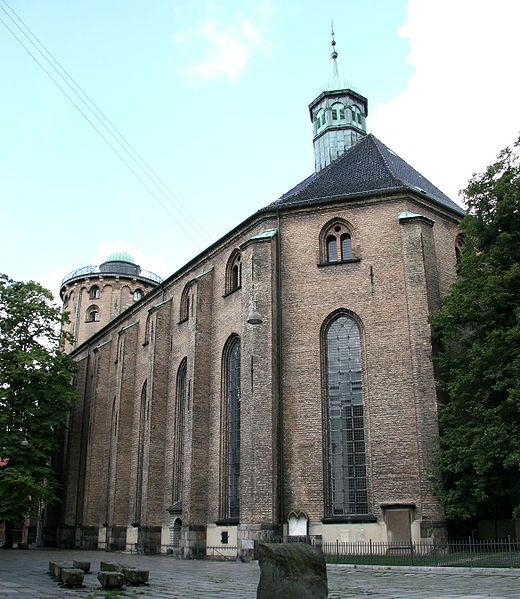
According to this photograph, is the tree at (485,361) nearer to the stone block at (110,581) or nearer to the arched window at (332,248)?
the arched window at (332,248)

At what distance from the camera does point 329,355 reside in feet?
71.0

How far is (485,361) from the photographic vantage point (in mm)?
17188

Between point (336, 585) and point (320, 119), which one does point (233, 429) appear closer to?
point (336, 585)

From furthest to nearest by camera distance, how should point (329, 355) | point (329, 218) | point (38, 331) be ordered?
point (38, 331) → point (329, 218) → point (329, 355)

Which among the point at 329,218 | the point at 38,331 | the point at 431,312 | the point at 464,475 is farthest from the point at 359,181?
the point at 38,331

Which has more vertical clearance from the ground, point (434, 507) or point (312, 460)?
point (312, 460)

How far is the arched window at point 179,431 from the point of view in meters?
26.5

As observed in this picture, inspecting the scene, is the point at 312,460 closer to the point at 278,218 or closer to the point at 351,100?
the point at 278,218

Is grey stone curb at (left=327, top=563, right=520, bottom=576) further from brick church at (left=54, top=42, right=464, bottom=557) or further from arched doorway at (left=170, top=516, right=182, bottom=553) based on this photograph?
arched doorway at (left=170, top=516, right=182, bottom=553)

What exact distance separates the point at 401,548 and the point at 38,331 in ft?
72.0

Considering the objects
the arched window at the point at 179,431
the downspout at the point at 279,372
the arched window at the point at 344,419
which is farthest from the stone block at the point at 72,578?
the arched window at the point at 179,431

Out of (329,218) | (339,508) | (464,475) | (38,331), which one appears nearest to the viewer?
(464,475)

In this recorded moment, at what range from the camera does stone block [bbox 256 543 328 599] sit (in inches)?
282

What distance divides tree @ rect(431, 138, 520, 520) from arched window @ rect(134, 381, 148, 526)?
608 inches
